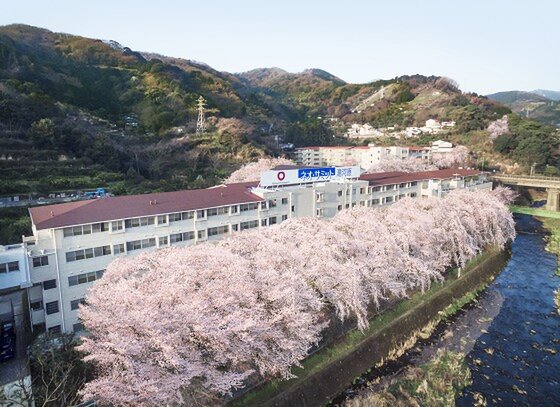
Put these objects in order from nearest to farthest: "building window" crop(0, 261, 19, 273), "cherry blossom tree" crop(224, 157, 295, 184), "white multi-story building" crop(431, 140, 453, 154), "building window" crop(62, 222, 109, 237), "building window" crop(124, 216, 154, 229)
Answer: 1. "building window" crop(0, 261, 19, 273)
2. "building window" crop(62, 222, 109, 237)
3. "building window" crop(124, 216, 154, 229)
4. "cherry blossom tree" crop(224, 157, 295, 184)
5. "white multi-story building" crop(431, 140, 453, 154)

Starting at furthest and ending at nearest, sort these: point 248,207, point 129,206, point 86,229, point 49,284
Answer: point 248,207 → point 129,206 → point 86,229 → point 49,284

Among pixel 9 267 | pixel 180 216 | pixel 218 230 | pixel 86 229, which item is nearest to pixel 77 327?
pixel 9 267

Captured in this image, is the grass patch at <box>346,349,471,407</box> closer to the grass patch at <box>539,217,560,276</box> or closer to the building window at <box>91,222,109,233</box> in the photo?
the building window at <box>91,222,109,233</box>

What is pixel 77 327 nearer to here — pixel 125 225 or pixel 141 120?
pixel 125 225

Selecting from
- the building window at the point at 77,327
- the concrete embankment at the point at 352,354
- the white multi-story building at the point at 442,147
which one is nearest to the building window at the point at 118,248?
the building window at the point at 77,327

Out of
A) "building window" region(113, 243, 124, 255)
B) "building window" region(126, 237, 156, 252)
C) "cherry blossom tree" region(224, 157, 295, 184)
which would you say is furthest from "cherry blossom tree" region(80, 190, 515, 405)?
"cherry blossom tree" region(224, 157, 295, 184)

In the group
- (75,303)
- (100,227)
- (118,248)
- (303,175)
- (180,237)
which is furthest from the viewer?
(303,175)
